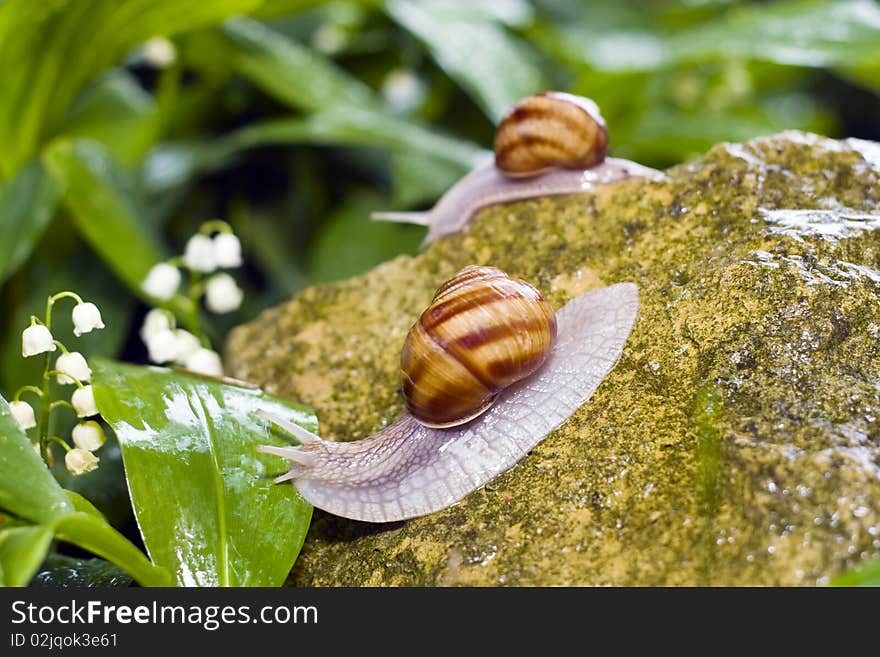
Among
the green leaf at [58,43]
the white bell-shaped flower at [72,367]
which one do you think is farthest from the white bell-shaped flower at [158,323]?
the green leaf at [58,43]

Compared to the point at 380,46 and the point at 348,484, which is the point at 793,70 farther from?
the point at 348,484

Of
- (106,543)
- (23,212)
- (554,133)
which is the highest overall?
(554,133)

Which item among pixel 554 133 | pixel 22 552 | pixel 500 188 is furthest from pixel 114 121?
pixel 22 552

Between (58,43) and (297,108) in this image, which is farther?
(297,108)

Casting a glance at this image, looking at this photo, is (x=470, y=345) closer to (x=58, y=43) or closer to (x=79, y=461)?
(x=79, y=461)

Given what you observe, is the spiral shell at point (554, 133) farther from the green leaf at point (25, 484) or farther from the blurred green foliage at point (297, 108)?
the green leaf at point (25, 484)

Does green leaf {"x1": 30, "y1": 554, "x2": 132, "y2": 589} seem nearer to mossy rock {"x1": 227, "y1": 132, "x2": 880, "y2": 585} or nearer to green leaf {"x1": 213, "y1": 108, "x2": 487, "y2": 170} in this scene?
mossy rock {"x1": 227, "y1": 132, "x2": 880, "y2": 585}

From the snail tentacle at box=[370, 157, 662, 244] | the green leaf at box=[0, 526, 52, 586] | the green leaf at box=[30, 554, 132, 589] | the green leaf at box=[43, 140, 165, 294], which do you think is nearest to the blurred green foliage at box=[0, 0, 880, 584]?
the green leaf at box=[43, 140, 165, 294]
